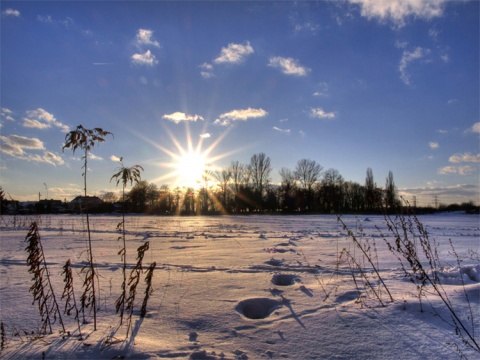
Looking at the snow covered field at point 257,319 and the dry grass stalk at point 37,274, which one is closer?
the snow covered field at point 257,319

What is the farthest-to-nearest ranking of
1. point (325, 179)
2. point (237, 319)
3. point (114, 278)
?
point (325, 179)
point (114, 278)
point (237, 319)

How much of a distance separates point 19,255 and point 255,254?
5132 millimetres

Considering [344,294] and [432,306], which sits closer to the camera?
[432,306]

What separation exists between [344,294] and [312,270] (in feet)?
5.04

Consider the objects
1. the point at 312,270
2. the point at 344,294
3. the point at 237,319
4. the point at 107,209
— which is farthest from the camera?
the point at 107,209

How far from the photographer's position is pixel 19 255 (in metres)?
6.29

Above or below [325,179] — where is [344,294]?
below

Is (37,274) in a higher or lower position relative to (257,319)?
higher

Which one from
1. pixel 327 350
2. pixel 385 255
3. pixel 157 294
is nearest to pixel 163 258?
pixel 157 294

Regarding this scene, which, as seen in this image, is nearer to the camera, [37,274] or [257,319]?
[37,274]

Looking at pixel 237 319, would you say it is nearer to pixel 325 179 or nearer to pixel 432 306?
pixel 432 306

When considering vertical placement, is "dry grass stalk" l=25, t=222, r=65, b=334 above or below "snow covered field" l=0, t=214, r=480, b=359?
above

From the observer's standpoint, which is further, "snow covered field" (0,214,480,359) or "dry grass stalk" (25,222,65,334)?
"dry grass stalk" (25,222,65,334)

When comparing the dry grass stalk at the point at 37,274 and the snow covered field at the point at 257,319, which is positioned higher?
the dry grass stalk at the point at 37,274
